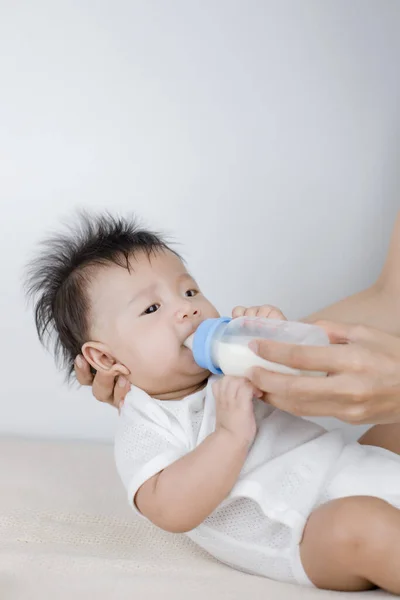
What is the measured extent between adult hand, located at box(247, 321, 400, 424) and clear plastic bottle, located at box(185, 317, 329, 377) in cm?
4

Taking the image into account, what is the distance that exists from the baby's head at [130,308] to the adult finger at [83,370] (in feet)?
0.06

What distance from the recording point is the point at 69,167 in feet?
7.64

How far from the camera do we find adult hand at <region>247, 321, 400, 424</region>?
107 centimetres

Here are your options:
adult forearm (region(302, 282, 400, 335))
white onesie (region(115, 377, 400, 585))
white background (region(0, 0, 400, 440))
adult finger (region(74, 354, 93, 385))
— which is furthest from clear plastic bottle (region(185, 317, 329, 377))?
white background (region(0, 0, 400, 440))

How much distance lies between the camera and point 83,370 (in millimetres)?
1445

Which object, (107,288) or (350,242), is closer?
(107,288)

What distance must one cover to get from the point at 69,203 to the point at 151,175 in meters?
0.24

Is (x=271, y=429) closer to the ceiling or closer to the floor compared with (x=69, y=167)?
closer to the floor

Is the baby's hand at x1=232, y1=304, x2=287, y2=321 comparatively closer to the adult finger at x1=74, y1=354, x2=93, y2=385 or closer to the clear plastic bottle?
the clear plastic bottle

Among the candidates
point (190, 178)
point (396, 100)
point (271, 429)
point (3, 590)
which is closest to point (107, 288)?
point (271, 429)

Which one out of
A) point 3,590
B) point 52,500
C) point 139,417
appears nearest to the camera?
point 3,590

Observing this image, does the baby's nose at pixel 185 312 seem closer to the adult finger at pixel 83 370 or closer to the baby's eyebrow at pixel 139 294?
the baby's eyebrow at pixel 139 294

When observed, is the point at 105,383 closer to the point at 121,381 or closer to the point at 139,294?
the point at 121,381

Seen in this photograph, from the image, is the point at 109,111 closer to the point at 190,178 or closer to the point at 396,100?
the point at 190,178
